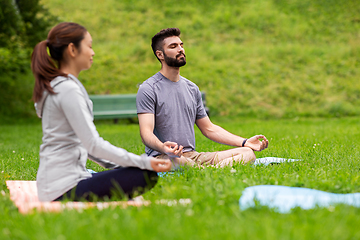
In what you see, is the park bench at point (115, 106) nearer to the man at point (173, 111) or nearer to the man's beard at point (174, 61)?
the man at point (173, 111)

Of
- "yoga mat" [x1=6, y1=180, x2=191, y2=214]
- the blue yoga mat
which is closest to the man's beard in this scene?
"yoga mat" [x1=6, y1=180, x2=191, y2=214]

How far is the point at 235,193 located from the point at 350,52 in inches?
728

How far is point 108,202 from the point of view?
2.88 metres

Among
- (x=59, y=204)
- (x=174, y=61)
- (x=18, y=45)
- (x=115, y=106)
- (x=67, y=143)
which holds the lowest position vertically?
(x=115, y=106)

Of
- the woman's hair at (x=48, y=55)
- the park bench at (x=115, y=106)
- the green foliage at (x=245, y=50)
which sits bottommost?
the park bench at (x=115, y=106)

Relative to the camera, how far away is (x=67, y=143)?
2.85 metres

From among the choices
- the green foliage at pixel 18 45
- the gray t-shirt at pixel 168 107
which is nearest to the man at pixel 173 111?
the gray t-shirt at pixel 168 107

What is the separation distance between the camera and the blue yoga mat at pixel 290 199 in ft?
8.90

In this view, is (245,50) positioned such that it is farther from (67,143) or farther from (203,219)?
(203,219)

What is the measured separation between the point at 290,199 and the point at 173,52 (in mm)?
2404

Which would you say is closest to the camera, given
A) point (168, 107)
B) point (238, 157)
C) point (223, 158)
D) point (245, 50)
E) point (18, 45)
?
point (168, 107)

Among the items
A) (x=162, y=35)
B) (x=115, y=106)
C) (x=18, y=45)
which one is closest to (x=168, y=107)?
(x=162, y=35)

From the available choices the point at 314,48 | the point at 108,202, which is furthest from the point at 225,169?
the point at 314,48

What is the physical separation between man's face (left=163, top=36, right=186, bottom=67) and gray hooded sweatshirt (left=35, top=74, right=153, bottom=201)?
1.77 m
